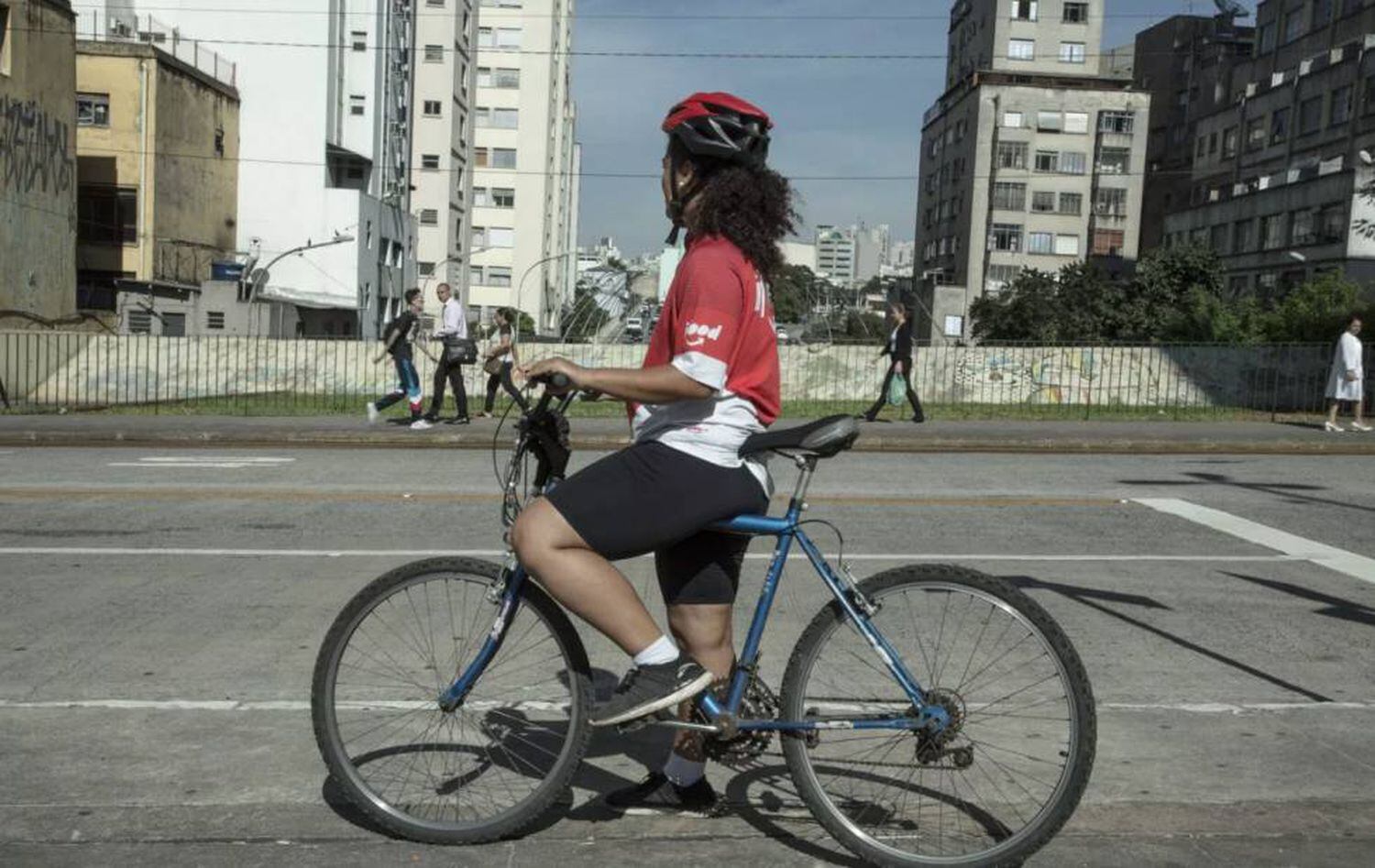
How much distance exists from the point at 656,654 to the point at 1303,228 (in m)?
63.2

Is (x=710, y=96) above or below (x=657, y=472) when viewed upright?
above

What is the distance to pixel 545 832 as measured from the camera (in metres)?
3.69

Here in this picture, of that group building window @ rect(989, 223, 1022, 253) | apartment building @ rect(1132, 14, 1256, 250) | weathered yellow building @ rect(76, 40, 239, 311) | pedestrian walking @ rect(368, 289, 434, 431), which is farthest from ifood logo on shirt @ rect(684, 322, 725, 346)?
apartment building @ rect(1132, 14, 1256, 250)

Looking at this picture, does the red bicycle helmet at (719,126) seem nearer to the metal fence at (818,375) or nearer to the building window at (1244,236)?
the metal fence at (818,375)

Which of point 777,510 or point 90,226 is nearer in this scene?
point 777,510

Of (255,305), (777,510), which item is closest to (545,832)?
(777,510)

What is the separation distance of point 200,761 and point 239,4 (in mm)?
55941

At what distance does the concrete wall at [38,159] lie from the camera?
28.3 meters

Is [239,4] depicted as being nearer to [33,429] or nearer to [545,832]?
[33,429]

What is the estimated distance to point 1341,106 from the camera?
64.2 m

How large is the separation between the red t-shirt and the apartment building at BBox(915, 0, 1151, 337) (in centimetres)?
8263

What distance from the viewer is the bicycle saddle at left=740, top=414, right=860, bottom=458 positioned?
3.33 m

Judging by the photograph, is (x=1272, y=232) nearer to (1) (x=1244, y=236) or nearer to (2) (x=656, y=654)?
(1) (x=1244, y=236)

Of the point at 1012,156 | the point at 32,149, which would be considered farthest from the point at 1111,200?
the point at 32,149
